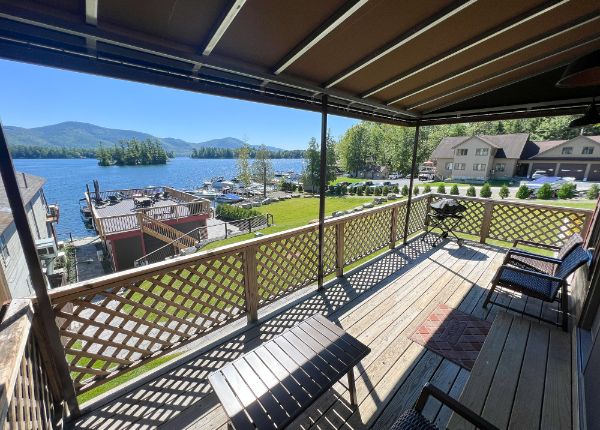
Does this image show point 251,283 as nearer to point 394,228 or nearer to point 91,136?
point 394,228

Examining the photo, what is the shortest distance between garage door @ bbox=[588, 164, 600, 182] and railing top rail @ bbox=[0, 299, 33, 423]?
35.4 metres

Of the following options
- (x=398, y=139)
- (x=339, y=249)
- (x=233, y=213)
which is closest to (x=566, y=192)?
(x=339, y=249)

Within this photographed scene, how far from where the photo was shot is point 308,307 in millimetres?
3246

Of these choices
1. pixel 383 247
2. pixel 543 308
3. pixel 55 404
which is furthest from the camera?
pixel 383 247

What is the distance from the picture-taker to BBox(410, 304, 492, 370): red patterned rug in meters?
2.41

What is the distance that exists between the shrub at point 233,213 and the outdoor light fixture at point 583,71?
55.0 feet

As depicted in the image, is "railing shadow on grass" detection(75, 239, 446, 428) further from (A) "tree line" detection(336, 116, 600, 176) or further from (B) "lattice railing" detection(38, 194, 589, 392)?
(A) "tree line" detection(336, 116, 600, 176)

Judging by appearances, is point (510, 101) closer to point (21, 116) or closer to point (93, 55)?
point (93, 55)

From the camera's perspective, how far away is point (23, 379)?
1.39m

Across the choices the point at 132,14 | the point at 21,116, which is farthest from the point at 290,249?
the point at 21,116

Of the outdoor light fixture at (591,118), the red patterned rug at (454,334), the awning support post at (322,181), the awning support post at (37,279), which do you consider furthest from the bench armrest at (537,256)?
the awning support post at (37,279)

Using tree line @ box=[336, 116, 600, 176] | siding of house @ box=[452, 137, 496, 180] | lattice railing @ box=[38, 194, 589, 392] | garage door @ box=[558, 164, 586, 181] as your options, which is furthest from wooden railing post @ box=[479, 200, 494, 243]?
garage door @ box=[558, 164, 586, 181]

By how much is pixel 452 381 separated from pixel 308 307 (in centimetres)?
162

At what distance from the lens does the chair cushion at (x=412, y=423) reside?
133cm
